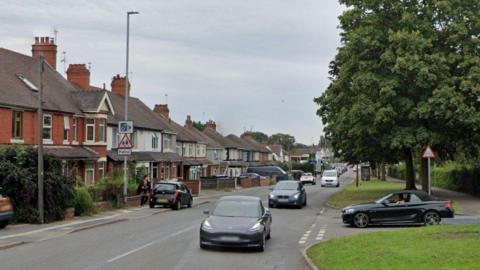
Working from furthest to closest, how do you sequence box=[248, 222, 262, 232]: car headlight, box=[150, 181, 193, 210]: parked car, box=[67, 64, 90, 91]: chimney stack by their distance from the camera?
box=[67, 64, 90, 91]: chimney stack
box=[150, 181, 193, 210]: parked car
box=[248, 222, 262, 232]: car headlight

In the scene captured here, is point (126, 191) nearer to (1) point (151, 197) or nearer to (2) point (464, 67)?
(1) point (151, 197)

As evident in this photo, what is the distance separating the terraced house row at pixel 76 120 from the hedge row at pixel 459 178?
77.0 feet

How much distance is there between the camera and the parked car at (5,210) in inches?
831

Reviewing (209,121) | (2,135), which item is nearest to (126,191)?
(2,135)

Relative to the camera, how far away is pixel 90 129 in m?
42.0

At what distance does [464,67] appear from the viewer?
3262cm

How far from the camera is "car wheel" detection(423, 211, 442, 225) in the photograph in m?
22.1

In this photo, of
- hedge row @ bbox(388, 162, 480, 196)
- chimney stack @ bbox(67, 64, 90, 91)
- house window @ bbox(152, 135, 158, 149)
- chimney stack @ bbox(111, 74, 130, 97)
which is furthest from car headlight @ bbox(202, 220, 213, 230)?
chimney stack @ bbox(111, 74, 130, 97)

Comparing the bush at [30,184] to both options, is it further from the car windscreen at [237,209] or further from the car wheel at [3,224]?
the car windscreen at [237,209]

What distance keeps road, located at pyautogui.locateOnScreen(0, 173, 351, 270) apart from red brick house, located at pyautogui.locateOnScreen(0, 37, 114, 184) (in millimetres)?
12828

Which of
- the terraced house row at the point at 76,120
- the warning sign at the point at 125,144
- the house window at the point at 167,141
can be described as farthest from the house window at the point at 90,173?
the house window at the point at 167,141

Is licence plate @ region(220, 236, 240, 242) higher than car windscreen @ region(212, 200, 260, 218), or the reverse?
car windscreen @ region(212, 200, 260, 218)

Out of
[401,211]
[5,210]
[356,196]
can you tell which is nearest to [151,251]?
[5,210]

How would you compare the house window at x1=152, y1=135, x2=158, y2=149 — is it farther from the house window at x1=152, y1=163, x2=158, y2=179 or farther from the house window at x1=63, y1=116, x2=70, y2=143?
the house window at x1=63, y1=116, x2=70, y2=143
